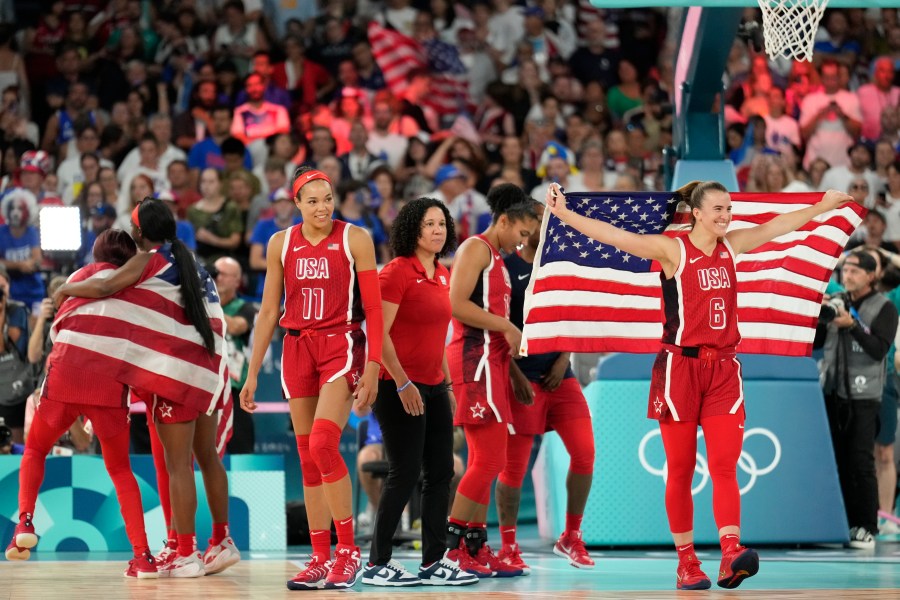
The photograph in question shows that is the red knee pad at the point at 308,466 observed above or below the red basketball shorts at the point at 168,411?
below

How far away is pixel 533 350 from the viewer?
7.93 metres

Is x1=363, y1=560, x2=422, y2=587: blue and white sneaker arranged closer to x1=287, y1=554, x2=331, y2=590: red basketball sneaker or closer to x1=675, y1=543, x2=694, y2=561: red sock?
x1=287, y1=554, x2=331, y2=590: red basketball sneaker

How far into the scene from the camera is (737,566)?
6.55 metres

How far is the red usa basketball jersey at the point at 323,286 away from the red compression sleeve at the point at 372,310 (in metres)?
0.09

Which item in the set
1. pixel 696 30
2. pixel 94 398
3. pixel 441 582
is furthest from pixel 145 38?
pixel 441 582

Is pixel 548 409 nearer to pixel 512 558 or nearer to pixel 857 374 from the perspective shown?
pixel 512 558

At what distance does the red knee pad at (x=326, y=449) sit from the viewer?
22.1ft

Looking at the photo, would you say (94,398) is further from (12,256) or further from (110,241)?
(12,256)

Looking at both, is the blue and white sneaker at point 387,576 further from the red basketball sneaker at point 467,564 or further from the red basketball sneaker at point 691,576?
the red basketball sneaker at point 691,576

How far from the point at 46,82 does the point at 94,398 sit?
8.72 meters

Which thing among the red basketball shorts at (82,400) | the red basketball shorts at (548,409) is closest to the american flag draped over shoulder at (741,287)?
the red basketball shorts at (548,409)

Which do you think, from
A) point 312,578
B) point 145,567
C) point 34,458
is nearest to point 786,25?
point 312,578

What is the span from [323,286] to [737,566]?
241cm

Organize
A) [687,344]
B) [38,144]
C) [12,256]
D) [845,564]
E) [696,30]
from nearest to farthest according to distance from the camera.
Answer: [687,344] → [845,564] → [696,30] → [12,256] → [38,144]
